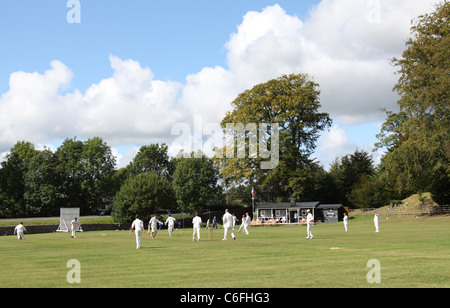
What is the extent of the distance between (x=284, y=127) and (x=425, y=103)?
2371 centimetres

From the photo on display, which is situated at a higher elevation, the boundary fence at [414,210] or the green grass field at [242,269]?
the boundary fence at [414,210]

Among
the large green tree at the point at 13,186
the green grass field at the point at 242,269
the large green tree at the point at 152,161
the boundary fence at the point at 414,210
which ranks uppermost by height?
the large green tree at the point at 152,161

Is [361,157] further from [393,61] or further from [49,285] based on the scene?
[49,285]

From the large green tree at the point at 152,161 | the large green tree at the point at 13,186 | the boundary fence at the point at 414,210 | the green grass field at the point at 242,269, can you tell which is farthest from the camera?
the large green tree at the point at 152,161

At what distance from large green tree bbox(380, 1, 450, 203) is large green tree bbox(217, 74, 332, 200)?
15.5 meters

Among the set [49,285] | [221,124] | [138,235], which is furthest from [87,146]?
[49,285]

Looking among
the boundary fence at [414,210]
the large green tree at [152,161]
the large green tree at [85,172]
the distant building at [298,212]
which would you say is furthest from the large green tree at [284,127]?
the large green tree at [152,161]

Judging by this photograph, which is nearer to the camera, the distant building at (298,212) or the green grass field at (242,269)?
the green grass field at (242,269)

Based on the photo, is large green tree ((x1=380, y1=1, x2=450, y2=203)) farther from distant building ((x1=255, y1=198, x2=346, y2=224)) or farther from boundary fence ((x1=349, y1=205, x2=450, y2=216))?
distant building ((x1=255, y1=198, x2=346, y2=224))

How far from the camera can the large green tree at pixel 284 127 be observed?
7219cm

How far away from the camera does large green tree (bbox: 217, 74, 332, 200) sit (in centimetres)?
7219

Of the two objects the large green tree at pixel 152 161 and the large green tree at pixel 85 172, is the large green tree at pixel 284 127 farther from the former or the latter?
the large green tree at pixel 152 161

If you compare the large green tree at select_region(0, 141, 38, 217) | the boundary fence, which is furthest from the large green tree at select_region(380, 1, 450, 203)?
the large green tree at select_region(0, 141, 38, 217)

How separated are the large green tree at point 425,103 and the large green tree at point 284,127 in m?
15.5
